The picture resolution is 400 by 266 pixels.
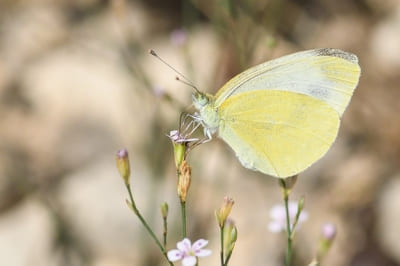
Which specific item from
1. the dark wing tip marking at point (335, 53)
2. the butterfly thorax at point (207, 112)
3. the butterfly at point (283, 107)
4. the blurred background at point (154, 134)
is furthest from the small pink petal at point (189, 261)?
the blurred background at point (154, 134)

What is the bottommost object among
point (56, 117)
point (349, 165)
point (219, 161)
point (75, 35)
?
point (349, 165)

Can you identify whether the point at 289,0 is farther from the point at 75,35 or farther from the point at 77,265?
the point at 77,265

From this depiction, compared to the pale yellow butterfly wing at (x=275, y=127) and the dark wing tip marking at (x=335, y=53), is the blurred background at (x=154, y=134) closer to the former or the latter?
the pale yellow butterfly wing at (x=275, y=127)

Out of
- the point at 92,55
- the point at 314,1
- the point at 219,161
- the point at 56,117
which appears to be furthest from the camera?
the point at 314,1

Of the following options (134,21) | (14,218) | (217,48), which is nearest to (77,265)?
(14,218)

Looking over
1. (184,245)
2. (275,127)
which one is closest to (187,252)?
(184,245)

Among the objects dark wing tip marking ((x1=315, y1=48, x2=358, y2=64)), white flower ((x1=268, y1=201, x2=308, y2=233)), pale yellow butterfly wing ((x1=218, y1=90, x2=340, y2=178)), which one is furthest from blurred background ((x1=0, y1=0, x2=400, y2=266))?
white flower ((x1=268, y1=201, x2=308, y2=233))

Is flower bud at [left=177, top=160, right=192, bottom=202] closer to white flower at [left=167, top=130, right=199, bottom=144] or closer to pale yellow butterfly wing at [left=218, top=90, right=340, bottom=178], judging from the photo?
white flower at [left=167, top=130, right=199, bottom=144]
